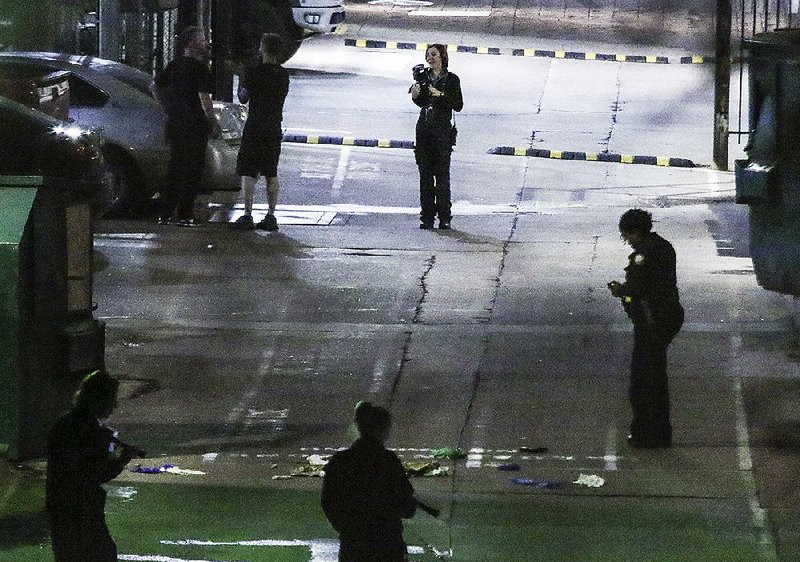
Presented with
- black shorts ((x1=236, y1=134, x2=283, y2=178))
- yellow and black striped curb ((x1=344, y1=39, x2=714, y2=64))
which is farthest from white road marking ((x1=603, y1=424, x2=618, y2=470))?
yellow and black striped curb ((x1=344, y1=39, x2=714, y2=64))

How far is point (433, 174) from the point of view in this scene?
609 inches

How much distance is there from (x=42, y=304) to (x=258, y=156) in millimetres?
6553

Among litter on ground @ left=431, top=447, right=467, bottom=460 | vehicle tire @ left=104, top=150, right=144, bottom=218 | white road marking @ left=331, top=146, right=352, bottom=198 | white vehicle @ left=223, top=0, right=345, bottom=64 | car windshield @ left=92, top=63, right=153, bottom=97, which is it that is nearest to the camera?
litter on ground @ left=431, top=447, right=467, bottom=460

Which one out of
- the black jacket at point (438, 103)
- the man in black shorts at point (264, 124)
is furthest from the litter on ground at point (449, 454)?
the black jacket at point (438, 103)

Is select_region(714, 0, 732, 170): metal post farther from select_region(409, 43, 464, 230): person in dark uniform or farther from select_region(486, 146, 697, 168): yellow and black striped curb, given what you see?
select_region(409, 43, 464, 230): person in dark uniform

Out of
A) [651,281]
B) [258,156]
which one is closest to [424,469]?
[651,281]

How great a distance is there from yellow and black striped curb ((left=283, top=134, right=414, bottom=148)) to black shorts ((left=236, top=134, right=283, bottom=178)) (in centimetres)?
485

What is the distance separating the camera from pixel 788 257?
11469 millimetres

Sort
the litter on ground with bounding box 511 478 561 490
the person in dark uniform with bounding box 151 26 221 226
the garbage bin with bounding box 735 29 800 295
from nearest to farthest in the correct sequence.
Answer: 1. the litter on ground with bounding box 511 478 561 490
2. the garbage bin with bounding box 735 29 800 295
3. the person in dark uniform with bounding box 151 26 221 226

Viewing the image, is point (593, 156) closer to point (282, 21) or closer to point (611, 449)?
point (282, 21)

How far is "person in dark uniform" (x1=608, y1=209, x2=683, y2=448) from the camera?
9.18 meters

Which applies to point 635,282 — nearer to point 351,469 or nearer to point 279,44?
point 351,469

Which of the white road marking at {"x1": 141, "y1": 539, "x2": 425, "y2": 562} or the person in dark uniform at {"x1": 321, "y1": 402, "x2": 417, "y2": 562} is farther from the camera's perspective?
the white road marking at {"x1": 141, "y1": 539, "x2": 425, "y2": 562}

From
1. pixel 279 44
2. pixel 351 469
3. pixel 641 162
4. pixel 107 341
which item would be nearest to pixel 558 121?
pixel 641 162
